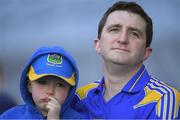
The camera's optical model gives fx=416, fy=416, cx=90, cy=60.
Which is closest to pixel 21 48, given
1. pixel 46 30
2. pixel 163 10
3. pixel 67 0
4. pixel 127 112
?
pixel 46 30

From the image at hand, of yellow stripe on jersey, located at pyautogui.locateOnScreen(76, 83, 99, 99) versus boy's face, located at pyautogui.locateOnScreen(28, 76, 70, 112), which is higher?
boy's face, located at pyautogui.locateOnScreen(28, 76, 70, 112)

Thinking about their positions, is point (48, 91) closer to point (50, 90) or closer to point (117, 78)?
point (50, 90)

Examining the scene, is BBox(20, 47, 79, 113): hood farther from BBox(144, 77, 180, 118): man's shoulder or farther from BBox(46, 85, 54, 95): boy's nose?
BBox(144, 77, 180, 118): man's shoulder

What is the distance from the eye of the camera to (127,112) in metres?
1.41

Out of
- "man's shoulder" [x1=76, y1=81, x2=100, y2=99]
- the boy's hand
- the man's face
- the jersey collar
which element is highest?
the man's face

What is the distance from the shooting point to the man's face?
1.45 m

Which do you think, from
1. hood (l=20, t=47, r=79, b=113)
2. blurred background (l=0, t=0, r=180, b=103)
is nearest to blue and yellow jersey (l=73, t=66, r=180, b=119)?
hood (l=20, t=47, r=79, b=113)

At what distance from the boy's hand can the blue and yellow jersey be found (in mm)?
177

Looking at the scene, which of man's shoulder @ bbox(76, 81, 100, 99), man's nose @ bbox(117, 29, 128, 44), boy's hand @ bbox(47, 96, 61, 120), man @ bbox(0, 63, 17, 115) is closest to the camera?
boy's hand @ bbox(47, 96, 61, 120)

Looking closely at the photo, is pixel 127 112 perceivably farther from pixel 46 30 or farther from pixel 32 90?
pixel 46 30

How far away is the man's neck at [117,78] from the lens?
1.51m

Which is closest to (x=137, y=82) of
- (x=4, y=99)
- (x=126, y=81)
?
(x=126, y=81)

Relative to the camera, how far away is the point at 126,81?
1.53 m

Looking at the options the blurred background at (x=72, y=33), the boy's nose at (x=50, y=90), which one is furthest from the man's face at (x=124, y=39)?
the blurred background at (x=72, y=33)
